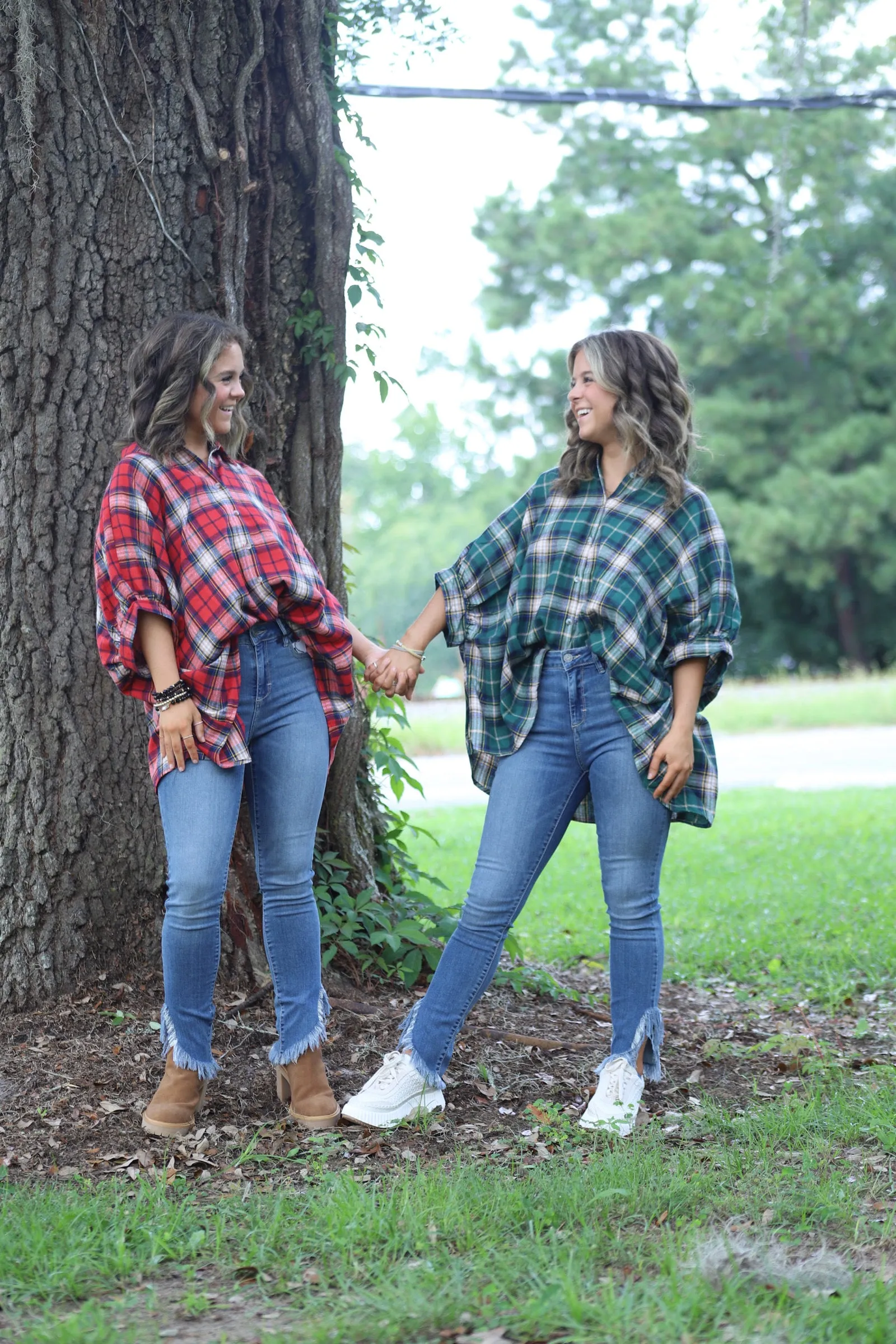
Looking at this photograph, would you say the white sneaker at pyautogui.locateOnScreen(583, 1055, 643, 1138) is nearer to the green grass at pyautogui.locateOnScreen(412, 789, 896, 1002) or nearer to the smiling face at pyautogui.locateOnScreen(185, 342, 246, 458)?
the green grass at pyautogui.locateOnScreen(412, 789, 896, 1002)

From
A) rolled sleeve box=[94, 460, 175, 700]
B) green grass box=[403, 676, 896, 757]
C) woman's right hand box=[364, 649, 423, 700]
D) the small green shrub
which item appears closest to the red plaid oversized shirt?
rolled sleeve box=[94, 460, 175, 700]

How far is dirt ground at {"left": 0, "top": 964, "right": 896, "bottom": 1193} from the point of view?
122 inches

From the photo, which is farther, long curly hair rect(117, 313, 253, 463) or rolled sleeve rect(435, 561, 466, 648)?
rolled sleeve rect(435, 561, 466, 648)

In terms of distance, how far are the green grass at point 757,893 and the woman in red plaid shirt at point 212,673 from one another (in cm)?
208

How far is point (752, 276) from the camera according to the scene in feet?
72.6

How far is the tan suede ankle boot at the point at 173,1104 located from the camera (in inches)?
124

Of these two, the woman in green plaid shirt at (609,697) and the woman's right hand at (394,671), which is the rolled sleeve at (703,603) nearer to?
the woman in green plaid shirt at (609,697)

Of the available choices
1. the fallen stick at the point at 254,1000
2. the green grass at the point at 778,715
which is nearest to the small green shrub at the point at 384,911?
the fallen stick at the point at 254,1000

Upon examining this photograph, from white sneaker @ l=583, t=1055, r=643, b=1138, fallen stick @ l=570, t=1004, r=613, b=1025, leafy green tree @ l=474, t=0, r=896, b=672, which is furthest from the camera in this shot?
leafy green tree @ l=474, t=0, r=896, b=672

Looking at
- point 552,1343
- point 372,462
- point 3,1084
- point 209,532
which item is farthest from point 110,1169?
point 372,462

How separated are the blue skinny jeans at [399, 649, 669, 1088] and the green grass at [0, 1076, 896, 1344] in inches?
16.6

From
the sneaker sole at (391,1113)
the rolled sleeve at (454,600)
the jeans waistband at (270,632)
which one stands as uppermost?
the rolled sleeve at (454,600)

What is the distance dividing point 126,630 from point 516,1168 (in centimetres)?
156

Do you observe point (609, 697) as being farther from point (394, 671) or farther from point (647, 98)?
point (647, 98)
